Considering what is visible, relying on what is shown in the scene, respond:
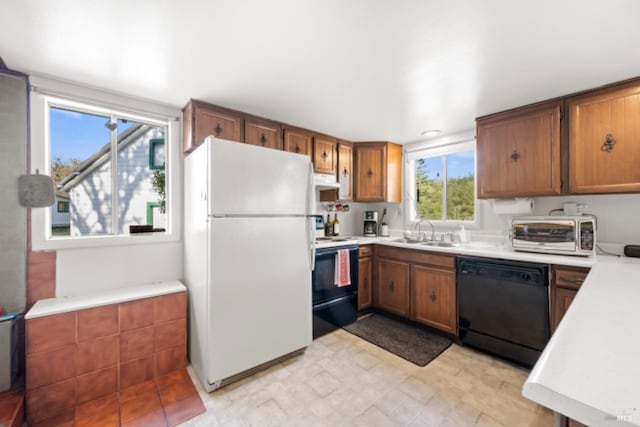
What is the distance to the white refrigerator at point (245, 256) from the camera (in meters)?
1.92

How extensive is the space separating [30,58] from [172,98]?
842mm

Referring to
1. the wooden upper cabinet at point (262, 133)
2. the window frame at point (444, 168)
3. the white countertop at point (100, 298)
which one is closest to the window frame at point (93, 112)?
the white countertop at point (100, 298)

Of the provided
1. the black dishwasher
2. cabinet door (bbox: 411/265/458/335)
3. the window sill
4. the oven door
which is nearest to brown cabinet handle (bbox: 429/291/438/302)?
cabinet door (bbox: 411/265/458/335)

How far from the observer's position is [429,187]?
12.0 feet

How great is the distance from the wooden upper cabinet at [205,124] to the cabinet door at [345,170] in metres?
1.41

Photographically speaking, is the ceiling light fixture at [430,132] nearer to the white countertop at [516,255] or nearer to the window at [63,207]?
the white countertop at [516,255]

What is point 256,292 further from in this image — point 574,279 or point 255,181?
point 574,279

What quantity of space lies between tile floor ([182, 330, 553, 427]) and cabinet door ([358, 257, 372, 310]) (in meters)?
0.85

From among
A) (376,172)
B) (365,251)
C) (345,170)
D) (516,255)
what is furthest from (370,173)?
(516,255)

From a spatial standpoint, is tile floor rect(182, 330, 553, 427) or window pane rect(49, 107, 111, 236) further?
window pane rect(49, 107, 111, 236)

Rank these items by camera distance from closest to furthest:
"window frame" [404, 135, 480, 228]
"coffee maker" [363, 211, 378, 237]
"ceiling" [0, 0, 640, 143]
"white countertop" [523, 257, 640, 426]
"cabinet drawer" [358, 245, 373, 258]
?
"white countertop" [523, 257, 640, 426] < "ceiling" [0, 0, 640, 143] < "window frame" [404, 135, 480, 228] < "cabinet drawer" [358, 245, 373, 258] < "coffee maker" [363, 211, 378, 237]

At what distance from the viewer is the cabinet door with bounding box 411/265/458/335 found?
2660 millimetres

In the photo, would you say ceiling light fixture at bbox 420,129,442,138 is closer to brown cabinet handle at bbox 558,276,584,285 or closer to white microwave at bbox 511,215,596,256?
white microwave at bbox 511,215,596,256

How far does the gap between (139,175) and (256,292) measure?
158 cm
